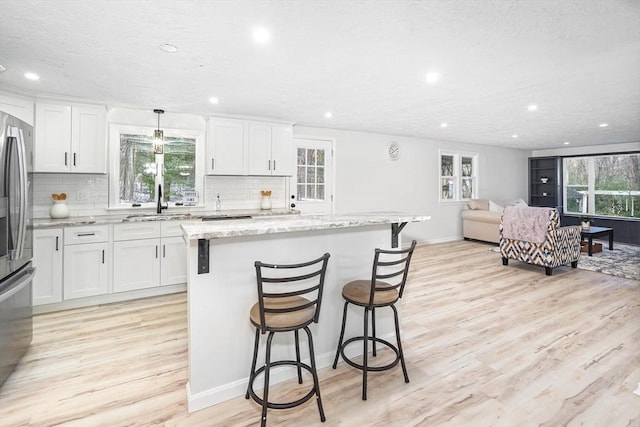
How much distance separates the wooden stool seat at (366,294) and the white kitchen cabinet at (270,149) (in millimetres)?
3076

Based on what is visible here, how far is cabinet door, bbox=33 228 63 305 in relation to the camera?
3341mm

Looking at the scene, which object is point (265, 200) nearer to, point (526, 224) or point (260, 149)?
point (260, 149)

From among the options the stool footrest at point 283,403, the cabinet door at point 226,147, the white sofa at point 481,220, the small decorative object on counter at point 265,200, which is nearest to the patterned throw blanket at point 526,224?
the white sofa at point 481,220

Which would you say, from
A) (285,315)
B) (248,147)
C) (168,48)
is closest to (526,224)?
(248,147)

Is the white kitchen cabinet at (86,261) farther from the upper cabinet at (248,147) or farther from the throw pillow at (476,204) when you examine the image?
the throw pillow at (476,204)

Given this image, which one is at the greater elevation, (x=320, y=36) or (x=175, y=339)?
(x=320, y=36)

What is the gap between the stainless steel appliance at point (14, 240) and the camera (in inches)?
84.5

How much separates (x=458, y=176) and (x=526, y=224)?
9.90 ft

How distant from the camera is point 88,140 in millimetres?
3869

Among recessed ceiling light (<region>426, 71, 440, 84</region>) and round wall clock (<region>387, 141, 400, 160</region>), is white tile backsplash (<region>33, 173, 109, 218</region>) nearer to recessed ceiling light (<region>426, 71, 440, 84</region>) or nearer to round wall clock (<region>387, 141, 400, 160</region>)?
recessed ceiling light (<region>426, 71, 440, 84</region>)

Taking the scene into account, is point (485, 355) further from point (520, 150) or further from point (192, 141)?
point (520, 150)

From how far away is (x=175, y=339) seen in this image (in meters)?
2.84

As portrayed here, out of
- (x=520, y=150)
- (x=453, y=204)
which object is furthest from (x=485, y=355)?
(x=520, y=150)

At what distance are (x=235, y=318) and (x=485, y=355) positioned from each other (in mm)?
1978
